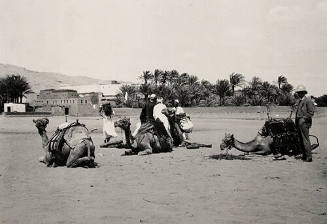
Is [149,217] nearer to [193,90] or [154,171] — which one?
[154,171]

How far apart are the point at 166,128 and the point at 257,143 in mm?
3128

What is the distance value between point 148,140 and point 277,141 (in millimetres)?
3412

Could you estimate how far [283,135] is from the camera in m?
12.3

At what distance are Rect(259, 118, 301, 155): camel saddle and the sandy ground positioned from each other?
0.82 meters

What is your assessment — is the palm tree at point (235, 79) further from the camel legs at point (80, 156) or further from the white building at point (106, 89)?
the camel legs at point (80, 156)

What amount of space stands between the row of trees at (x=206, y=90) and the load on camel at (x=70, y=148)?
6102 centimetres

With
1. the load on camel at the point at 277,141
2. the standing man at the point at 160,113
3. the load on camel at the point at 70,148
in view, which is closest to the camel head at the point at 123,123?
the load on camel at the point at 70,148

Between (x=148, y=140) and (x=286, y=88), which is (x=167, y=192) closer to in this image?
(x=148, y=140)

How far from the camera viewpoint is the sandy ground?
595cm

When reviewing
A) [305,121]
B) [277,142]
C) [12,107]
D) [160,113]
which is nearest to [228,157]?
[277,142]

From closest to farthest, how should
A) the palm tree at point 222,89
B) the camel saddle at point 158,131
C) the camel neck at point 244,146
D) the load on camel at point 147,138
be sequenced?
the camel neck at point 244,146 < the load on camel at point 147,138 < the camel saddle at point 158,131 < the palm tree at point 222,89

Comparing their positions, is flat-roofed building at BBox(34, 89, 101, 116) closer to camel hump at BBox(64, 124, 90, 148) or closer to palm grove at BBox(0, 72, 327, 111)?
palm grove at BBox(0, 72, 327, 111)

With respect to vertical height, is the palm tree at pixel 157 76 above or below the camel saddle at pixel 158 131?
above

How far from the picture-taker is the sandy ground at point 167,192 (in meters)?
5.95
